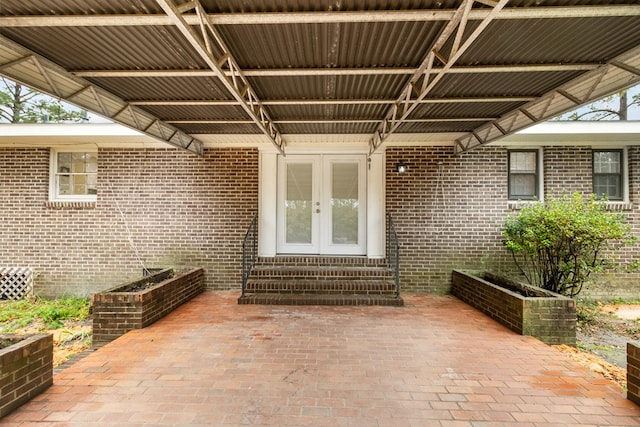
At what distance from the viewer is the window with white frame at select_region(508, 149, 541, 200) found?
20.5 ft

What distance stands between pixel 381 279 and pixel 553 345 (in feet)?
8.69

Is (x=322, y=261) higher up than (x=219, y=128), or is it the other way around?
(x=219, y=128)

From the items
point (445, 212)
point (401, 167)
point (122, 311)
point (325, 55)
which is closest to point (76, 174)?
point (122, 311)

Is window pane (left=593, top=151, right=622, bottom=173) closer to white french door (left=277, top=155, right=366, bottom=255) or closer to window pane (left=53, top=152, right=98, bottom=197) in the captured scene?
white french door (left=277, top=155, right=366, bottom=255)

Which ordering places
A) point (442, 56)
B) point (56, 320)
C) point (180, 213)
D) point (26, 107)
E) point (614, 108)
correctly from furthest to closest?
1. point (26, 107)
2. point (614, 108)
3. point (180, 213)
4. point (56, 320)
5. point (442, 56)

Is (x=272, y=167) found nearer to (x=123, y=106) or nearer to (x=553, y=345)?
(x=123, y=106)

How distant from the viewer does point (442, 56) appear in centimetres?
304

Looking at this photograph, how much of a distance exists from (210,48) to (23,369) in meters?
3.10

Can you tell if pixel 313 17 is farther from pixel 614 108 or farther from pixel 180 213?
pixel 614 108

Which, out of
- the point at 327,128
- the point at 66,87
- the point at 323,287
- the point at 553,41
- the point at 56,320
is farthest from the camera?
the point at 327,128

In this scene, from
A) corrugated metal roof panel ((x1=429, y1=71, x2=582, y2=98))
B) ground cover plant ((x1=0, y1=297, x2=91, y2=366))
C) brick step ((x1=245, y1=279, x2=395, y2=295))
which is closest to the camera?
corrugated metal roof panel ((x1=429, y1=71, x2=582, y2=98))

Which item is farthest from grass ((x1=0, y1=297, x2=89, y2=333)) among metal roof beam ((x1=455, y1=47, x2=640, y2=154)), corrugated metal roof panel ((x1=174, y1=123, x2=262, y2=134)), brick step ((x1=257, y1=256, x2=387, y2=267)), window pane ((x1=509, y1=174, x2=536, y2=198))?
window pane ((x1=509, y1=174, x2=536, y2=198))

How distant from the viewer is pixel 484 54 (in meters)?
3.16

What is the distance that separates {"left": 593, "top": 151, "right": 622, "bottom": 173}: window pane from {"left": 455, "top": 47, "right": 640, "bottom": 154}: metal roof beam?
8.76 ft
